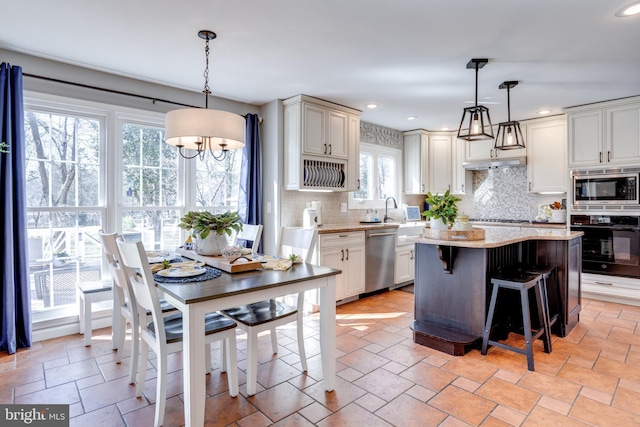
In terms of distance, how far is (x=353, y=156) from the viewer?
457 cm

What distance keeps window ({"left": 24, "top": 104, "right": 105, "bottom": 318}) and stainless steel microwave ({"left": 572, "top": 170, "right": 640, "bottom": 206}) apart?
211 inches

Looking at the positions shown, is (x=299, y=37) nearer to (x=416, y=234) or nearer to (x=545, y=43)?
(x=545, y=43)

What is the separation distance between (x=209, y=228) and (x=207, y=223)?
38 millimetres

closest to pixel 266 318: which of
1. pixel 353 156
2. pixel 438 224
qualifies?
pixel 438 224

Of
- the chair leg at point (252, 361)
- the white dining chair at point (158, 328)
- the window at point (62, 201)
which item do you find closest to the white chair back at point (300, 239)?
the chair leg at point (252, 361)

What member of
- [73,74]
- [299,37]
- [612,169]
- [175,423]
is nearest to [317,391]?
[175,423]

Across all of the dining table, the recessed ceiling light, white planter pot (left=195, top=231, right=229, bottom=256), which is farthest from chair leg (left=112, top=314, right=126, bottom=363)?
the recessed ceiling light

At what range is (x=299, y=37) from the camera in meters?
2.60

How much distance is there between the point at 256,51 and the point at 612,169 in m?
4.19

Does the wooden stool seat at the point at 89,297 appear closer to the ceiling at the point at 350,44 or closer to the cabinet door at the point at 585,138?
the ceiling at the point at 350,44

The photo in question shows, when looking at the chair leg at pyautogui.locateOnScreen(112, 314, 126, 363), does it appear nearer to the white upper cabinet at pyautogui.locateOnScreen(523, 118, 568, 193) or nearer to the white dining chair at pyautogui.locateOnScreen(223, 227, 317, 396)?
the white dining chair at pyautogui.locateOnScreen(223, 227, 317, 396)

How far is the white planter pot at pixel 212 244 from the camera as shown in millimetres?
2529

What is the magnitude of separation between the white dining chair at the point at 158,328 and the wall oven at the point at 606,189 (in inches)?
174

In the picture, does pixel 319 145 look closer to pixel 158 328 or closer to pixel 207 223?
pixel 207 223
